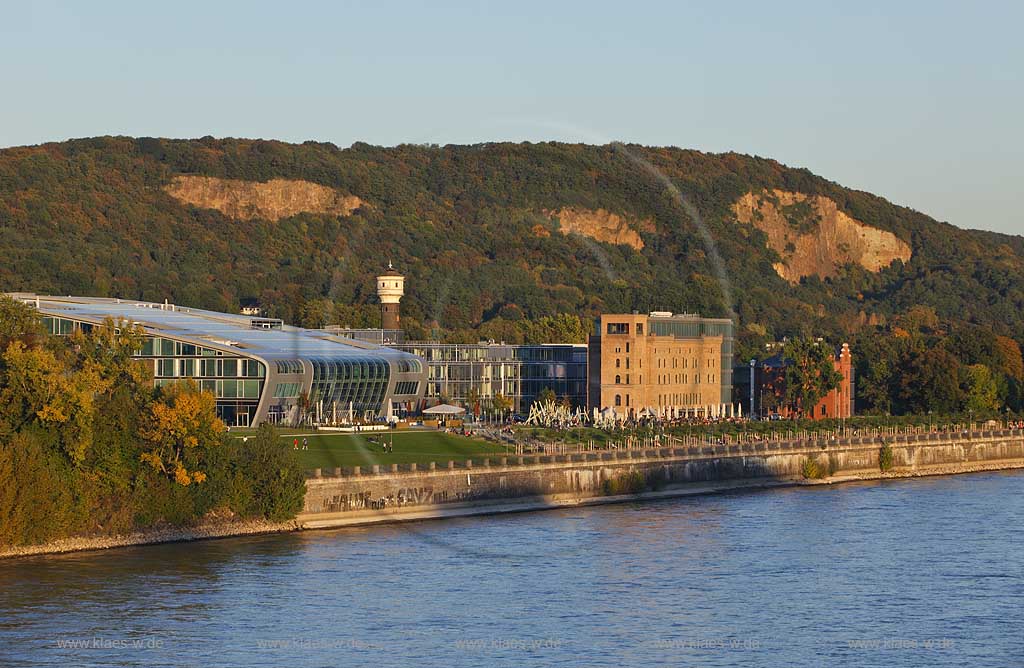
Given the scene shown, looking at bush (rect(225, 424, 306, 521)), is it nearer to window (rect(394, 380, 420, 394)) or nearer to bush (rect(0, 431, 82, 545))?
bush (rect(0, 431, 82, 545))

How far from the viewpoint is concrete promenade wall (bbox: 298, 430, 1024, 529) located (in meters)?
92.4

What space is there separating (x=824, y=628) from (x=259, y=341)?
3059 inches

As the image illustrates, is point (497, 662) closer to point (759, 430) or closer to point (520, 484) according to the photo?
point (520, 484)

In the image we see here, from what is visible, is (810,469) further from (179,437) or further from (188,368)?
(179,437)

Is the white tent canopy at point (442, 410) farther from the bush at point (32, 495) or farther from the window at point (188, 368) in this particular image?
the bush at point (32, 495)

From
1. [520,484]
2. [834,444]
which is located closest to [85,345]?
[520,484]

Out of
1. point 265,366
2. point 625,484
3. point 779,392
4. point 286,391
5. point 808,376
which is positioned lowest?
point 625,484

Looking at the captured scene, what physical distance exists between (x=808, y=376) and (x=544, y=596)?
95.3 metres

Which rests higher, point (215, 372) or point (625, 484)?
point (215, 372)

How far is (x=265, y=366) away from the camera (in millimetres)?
128750

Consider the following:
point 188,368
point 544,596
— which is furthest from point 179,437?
point 188,368

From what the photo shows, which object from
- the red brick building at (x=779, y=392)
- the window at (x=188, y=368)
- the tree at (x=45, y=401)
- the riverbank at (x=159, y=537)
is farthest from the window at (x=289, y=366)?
the red brick building at (x=779, y=392)

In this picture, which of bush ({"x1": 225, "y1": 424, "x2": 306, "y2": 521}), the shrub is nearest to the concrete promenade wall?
the shrub

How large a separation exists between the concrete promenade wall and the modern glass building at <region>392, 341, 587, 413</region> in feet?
120
